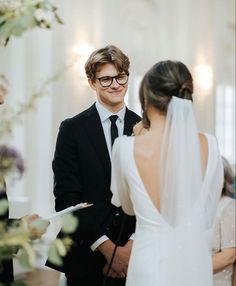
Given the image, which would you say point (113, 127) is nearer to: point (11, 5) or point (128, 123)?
point (128, 123)

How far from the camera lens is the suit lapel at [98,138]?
10.1 feet

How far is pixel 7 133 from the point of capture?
103 cm

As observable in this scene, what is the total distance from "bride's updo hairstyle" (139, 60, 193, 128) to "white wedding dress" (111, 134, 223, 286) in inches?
7.8

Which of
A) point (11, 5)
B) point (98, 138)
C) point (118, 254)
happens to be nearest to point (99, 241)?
point (118, 254)

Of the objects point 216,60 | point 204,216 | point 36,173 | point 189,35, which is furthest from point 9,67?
point 204,216

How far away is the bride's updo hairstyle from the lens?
240 cm

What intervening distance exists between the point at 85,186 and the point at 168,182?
29.9 inches

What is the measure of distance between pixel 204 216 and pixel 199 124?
8.38 meters

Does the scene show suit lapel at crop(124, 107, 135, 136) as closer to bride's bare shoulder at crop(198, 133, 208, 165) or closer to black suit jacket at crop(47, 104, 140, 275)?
black suit jacket at crop(47, 104, 140, 275)

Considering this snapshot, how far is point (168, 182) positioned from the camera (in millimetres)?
2420

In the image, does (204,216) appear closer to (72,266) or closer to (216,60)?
(72,266)

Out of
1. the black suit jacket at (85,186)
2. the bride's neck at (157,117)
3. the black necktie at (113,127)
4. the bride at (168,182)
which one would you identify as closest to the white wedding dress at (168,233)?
the bride at (168,182)

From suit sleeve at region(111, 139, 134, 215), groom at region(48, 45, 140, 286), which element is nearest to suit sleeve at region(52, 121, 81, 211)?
groom at region(48, 45, 140, 286)

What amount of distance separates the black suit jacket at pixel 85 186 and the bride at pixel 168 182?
1.63ft
